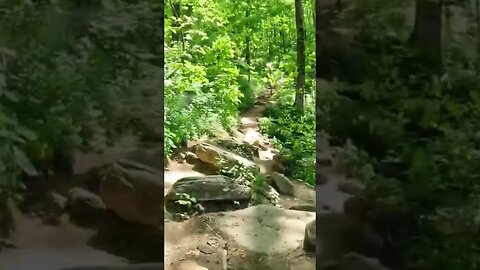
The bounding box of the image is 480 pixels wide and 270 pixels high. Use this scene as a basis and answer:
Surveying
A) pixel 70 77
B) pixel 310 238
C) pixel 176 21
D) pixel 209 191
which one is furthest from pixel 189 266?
pixel 176 21

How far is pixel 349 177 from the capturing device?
2482 mm

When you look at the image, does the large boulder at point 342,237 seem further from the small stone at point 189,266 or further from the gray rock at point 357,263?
the small stone at point 189,266

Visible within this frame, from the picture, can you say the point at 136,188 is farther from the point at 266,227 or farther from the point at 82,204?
the point at 266,227

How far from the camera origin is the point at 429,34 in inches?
96.1

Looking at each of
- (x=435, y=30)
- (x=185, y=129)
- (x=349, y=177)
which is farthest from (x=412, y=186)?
(x=185, y=129)

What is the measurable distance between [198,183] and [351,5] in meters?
2.51

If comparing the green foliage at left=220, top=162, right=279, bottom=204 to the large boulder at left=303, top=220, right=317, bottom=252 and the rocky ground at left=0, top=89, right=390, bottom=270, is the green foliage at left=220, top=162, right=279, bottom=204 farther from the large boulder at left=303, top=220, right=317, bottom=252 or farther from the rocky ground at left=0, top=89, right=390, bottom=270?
the rocky ground at left=0, top=89, right=390, bottom=270

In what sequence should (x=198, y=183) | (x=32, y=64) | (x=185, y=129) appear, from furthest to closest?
(x=185, y=129) < (x=198, y=183) < (x=32, y=64)

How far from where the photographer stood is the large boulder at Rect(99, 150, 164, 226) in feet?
7.89

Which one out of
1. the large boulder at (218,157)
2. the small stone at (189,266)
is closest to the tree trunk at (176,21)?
the large boulder at (218,157)

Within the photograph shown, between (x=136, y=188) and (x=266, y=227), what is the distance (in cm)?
183

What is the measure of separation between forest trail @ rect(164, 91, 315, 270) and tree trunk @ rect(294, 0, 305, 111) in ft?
2.95

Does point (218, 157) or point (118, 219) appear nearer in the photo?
point (118, 219)

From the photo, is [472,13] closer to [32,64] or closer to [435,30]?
[435,30]
